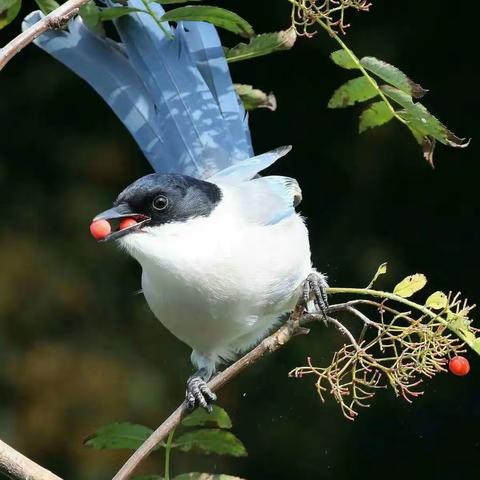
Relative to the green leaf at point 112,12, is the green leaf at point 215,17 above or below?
below

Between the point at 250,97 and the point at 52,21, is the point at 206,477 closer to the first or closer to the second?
the point at 52,21

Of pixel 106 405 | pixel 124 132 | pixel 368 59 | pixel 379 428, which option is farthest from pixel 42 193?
pixel 368 59

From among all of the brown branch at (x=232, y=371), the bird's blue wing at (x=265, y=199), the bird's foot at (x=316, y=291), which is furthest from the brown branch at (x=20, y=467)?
the bird's blue wing at (x=265, y=199)

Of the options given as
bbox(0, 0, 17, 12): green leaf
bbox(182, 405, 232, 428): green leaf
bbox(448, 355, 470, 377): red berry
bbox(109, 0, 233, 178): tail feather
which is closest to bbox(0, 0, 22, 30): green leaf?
bbox(0, 0, 17, 12): green leaf

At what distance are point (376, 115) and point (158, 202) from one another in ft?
1.06

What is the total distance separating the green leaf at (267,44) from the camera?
1506 millimetres

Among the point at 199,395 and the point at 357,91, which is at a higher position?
the point at 357,91

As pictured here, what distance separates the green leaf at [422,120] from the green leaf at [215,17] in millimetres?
233

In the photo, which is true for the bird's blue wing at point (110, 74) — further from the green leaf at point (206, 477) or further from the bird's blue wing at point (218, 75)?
the green leaf at point (206, 477)

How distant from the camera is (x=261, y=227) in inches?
65.3

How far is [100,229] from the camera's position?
1.44 metres

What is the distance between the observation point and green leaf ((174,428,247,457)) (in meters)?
1.46

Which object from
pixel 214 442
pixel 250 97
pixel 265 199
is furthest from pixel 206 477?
pixel 250 97

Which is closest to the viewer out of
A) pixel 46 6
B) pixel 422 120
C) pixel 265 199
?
pixel 422 120
